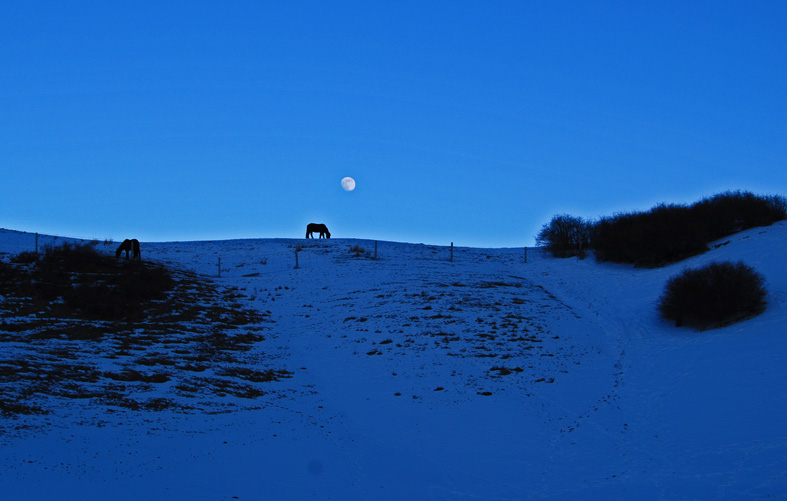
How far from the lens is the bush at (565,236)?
45.2 meters

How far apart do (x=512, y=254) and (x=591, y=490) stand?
39228mm

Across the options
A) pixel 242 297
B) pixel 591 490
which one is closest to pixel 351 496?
pixel 591 490

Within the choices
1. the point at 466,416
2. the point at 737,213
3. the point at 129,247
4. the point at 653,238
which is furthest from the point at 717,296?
the point at 129,247

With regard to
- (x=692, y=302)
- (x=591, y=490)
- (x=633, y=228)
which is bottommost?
(x=591, y=490)

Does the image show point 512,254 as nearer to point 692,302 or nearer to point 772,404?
point 692,302

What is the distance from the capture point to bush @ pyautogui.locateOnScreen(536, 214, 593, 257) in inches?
1781

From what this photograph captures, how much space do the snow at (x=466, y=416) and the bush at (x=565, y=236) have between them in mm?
15048

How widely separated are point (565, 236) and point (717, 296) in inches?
973

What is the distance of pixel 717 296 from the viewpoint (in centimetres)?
2164

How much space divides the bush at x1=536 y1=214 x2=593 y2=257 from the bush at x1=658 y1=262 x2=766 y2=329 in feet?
69.6

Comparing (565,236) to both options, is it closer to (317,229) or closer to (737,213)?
(737,213)

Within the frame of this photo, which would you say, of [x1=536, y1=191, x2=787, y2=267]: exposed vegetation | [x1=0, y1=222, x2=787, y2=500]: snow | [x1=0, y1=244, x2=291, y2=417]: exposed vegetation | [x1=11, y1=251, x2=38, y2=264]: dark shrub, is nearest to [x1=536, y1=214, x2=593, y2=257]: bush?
[x1=536, y1=191, x2=787, y2=267]: exposed vegetation

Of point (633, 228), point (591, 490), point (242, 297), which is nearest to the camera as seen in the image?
point (591, 490)

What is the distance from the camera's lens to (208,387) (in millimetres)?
15609
